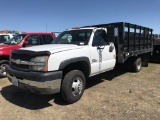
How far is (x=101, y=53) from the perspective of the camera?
5.85m

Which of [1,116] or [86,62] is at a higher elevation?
[86,62]

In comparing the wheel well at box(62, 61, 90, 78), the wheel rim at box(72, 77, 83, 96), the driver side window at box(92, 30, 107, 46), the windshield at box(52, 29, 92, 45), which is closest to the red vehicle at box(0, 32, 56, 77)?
the windshield at box(52, 29, 92, 45)

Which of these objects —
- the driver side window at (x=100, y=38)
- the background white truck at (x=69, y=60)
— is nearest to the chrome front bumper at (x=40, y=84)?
the background white truck at (x=69, y=60)

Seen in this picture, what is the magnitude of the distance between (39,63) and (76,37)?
6.67 ft

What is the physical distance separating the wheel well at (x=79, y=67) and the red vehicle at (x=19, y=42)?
3.40 metres

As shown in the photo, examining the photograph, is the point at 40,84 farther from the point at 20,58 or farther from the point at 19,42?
the point at 19,42

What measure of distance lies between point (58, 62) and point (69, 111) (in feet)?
3.83

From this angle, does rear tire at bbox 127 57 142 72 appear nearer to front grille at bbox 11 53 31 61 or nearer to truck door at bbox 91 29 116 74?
truck door at bbox 91 29 116 74

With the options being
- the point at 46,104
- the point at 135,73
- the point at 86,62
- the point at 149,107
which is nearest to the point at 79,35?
the point at 86,62

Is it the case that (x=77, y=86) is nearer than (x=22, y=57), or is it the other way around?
(x=22, y=57)

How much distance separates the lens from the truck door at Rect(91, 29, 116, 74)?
18.4 feet

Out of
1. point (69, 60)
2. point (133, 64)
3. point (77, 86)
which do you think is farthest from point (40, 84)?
point (133, 64)

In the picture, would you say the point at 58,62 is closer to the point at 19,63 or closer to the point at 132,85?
the point at 19,63

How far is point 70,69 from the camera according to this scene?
4.98 meters
